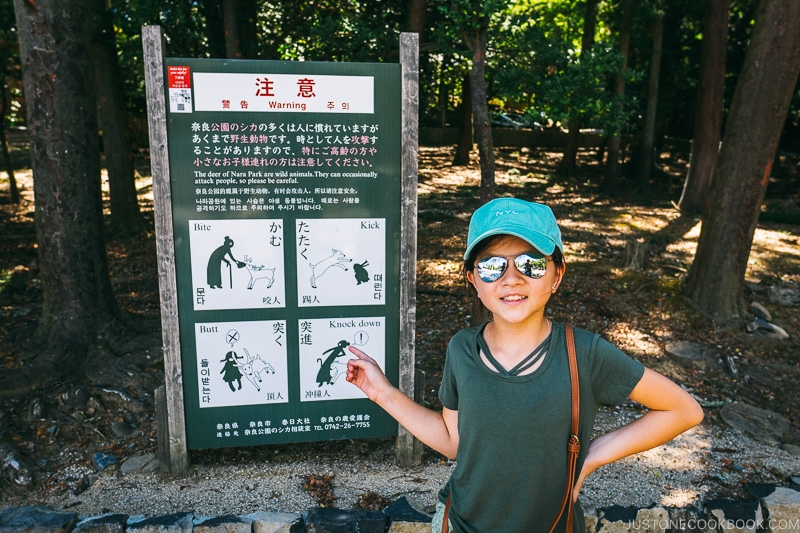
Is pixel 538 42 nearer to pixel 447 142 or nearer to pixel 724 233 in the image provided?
pixel 724 233

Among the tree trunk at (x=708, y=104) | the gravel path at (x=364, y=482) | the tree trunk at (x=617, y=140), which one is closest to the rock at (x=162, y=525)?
the gravel path at (x=364, y=482)

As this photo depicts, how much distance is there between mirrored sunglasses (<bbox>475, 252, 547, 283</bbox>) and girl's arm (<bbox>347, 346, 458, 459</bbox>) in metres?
0.54

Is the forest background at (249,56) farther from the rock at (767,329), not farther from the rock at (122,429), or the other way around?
the rock at (122,429)

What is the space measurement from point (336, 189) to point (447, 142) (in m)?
22.8

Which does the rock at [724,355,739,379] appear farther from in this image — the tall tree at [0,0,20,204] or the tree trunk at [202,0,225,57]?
the tall tree at [0,0,20,204]

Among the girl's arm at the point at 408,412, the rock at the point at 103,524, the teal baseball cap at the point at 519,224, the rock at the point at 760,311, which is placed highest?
the teal baseball cap at the point at 519,224

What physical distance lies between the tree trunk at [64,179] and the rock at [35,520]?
1.90 meters

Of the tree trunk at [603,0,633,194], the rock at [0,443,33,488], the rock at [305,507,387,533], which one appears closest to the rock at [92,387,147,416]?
the rock at [0,443,33,488]

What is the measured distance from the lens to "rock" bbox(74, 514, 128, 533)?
3604mm

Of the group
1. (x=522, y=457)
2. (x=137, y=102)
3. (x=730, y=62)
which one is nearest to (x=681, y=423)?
(x=522, y=457)

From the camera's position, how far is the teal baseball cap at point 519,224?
2057 mm

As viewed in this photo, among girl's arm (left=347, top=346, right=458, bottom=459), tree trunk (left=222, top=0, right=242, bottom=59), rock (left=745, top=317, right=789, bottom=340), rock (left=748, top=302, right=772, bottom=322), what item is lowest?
rock (left=745, top=317, right=789, bottom=340)

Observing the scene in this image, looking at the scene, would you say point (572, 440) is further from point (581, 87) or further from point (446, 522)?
point (581, 87)

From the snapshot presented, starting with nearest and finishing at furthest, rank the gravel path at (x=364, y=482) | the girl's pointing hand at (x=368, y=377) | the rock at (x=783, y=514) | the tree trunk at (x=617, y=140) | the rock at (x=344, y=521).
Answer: the girl's pointing hand at (x=368, y=377) → the rock at (x=344, y=521) → the rock at (x=783, y=514) → the gravel path at (x=364, y=482) → the tree trunk at (x=617, y=140)
